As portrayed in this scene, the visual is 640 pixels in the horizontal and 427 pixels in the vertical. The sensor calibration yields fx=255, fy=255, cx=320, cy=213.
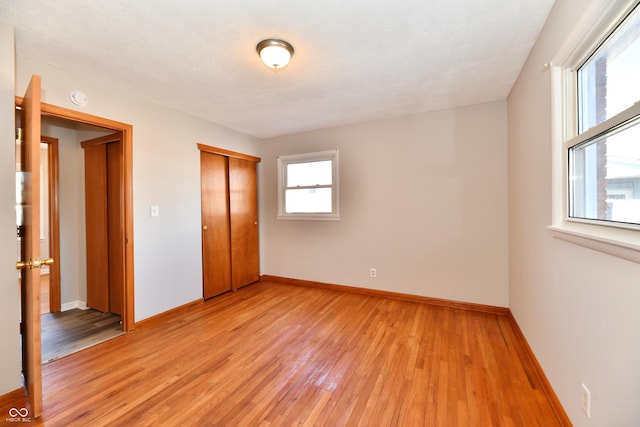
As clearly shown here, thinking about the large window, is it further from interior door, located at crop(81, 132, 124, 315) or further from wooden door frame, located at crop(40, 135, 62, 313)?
wooden door frame, located at crop(40, 135, 62, 313)

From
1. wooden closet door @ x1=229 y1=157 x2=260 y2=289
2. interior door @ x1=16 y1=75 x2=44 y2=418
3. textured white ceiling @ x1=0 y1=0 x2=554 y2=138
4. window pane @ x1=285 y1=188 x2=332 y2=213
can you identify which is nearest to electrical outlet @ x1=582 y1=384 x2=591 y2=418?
textured white ceiling @ x1=0 y1=0 x2=554 y2=138

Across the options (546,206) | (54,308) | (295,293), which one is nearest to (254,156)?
(295,293)

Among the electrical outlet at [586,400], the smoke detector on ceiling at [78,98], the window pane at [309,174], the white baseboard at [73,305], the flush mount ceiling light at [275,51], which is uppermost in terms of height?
the flush mount ceiling light at [275,51]

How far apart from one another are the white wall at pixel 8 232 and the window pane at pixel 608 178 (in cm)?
339

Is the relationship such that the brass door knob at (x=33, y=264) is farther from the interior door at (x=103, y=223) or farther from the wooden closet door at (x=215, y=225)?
the wooden closet door at (x=215, y=225)

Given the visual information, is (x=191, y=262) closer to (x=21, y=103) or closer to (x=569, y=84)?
(x=21, y=103)

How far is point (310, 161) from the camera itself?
13.6ft

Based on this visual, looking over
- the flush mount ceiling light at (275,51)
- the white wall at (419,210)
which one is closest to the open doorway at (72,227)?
the flush mount ceiling light at (275,51)

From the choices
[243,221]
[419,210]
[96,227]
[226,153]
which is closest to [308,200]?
[243,221]

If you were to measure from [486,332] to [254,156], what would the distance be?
3993 mm

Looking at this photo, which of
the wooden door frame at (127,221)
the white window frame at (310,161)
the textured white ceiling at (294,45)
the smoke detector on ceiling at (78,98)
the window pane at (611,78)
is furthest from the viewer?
the white window frame at (310,161)

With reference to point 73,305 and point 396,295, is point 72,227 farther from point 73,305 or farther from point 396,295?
point 396,295

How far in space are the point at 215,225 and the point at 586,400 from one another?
387cm

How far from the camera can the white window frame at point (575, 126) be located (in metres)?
1.01
